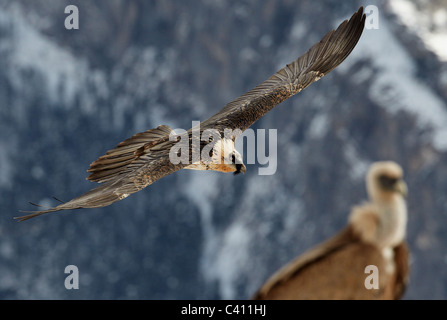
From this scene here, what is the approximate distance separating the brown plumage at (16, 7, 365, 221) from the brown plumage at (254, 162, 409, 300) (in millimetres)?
2600

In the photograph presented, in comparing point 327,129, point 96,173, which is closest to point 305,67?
point 96,173

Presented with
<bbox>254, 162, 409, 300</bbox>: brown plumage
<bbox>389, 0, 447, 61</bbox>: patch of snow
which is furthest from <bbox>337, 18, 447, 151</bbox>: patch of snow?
<bbox>254, 162, 409, 300</bbox>: brown plumage

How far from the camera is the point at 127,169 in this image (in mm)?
12922

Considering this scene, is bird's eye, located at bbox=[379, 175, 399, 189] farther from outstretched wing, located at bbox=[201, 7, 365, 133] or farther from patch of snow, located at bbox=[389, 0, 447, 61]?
patch of snow, located at bbox=[389, 0, 447, 61]

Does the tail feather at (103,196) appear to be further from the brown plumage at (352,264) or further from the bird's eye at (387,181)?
the bird's eye at (387,181)

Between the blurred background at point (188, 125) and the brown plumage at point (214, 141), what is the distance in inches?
2807

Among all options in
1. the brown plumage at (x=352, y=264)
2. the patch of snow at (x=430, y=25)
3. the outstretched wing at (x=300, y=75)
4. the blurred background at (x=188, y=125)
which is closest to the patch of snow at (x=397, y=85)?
the blurred background at (x=188, y=125)

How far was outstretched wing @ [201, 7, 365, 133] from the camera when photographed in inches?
614

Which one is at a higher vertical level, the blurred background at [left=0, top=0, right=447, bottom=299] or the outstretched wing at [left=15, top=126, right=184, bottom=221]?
the blurred background at [left=0, top=0, right=447, bottom=299]

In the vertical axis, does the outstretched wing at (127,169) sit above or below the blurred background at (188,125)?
below

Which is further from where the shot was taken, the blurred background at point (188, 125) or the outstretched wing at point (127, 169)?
the blurred background at point (188, 125)

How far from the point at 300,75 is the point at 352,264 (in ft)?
19.7

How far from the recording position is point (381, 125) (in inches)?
3595

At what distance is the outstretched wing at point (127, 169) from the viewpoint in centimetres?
1130
